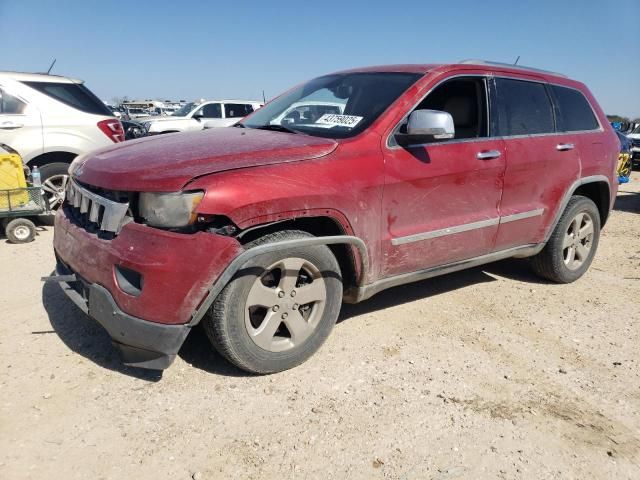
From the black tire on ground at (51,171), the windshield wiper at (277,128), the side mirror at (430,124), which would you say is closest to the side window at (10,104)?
the black tire on ground at (51,171)

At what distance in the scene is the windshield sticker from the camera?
3.26 m

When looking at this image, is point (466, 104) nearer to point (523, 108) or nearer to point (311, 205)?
point (523, 108)

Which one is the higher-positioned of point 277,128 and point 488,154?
point 277,128

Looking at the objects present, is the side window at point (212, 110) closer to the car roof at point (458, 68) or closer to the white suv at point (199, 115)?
the white suv at point (199, 115)

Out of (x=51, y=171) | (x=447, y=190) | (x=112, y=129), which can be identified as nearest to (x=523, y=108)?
(x=447, y=190)

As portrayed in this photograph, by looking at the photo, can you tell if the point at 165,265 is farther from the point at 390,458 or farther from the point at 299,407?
the point at 390,458

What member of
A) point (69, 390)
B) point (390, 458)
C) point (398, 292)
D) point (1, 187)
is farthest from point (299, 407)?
point (1, 187)

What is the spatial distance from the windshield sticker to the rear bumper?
159 cm

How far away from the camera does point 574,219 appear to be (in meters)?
4.54

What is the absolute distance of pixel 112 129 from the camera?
6.48 meters

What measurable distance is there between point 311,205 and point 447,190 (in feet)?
3.65

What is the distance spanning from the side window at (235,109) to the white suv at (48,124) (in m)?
8.41

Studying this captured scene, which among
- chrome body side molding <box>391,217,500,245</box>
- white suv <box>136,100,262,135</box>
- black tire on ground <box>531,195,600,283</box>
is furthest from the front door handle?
white suv <box>136,100,262,135</box>

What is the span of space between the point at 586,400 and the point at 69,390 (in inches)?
111
